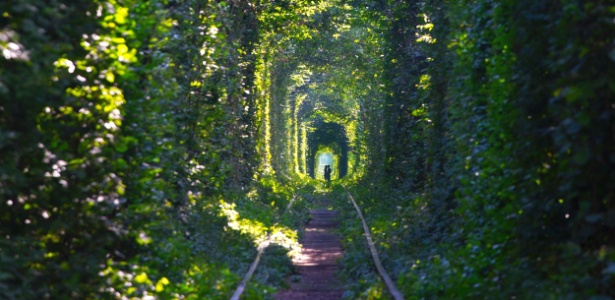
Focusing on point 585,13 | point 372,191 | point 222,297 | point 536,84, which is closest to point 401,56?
point 372,191

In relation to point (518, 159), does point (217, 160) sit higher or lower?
higher

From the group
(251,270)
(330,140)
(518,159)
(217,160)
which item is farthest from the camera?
(330,140)

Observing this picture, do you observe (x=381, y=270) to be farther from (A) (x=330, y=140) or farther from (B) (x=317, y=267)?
(A) (x=330, y=140)

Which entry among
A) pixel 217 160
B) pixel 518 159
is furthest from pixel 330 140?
pixel 518 159

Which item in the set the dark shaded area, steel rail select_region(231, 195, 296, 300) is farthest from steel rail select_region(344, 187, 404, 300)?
the dark shaded area

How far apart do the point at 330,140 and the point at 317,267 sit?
71624mm

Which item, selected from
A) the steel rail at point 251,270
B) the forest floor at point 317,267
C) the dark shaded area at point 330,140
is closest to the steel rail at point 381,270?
the forest floor at point 317,267

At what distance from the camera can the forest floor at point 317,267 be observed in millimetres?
11320

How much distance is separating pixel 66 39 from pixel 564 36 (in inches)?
158

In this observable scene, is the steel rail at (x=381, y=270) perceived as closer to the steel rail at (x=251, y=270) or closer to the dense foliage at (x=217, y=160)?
the dense foliage at (x=217, y=160)

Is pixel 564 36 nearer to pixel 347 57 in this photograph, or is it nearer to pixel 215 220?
pixel 215 220

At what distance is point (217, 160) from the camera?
49.9ft

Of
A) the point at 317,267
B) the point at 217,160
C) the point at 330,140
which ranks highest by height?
the point at 330,140

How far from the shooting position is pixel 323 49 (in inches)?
1623
